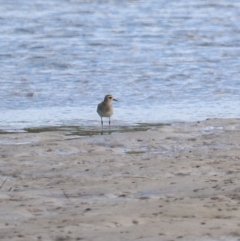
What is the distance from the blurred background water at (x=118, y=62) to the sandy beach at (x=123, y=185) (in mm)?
2117

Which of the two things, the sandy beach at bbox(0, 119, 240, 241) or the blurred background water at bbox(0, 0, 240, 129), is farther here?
the blurred background water at bbox(0, 0, 240, 129)

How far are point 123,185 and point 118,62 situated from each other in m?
10.7

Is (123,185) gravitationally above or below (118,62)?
above

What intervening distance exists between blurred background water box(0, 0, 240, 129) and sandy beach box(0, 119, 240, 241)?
2.12 m

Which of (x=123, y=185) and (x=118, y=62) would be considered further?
(x=118, y=62)

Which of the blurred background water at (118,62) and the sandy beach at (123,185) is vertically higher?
the sandy beach at (123,185)

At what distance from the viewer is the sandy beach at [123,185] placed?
7.06 metres

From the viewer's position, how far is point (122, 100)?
49.1 ft

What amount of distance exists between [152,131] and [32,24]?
14.4 metres

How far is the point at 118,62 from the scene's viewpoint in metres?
19.1

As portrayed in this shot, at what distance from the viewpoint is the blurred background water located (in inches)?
556

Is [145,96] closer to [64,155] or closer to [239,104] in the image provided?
[239,104]

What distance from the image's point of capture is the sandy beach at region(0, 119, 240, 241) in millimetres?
7055

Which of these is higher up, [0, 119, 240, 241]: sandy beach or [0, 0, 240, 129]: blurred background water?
[0, 119, 240, 241]: sandy beach
